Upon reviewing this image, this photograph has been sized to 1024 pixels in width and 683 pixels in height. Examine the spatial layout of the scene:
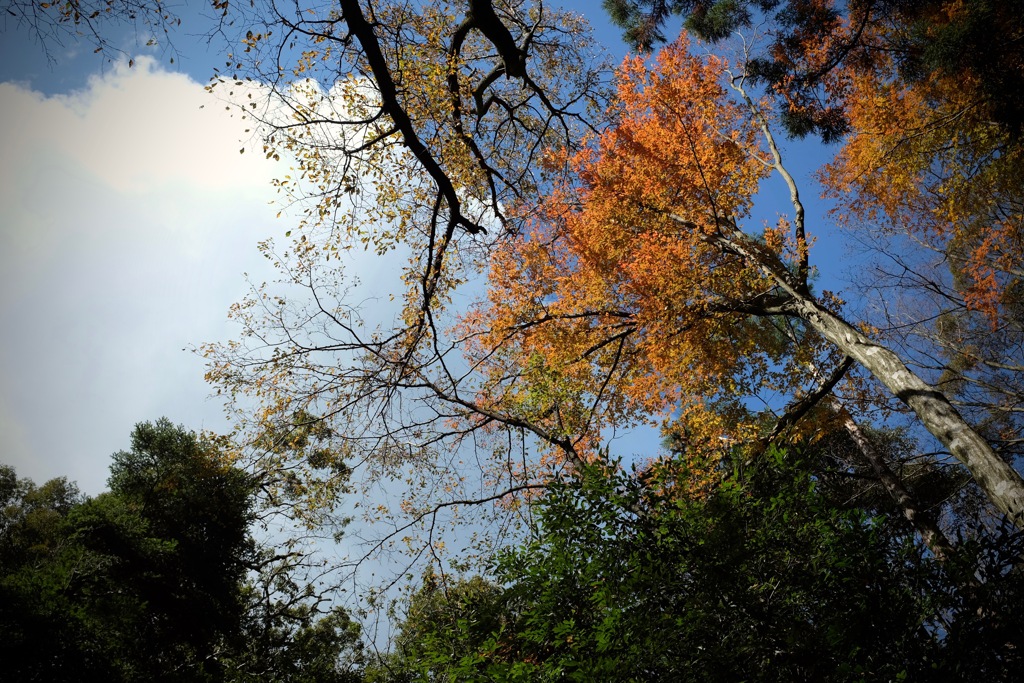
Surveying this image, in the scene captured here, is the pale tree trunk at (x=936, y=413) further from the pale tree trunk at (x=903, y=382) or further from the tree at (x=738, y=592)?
the tree at (x=738, y=592)

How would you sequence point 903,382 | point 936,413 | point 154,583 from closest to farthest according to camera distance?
point 936,413
point 903,382
point 154,583

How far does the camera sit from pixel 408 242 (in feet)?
23.7

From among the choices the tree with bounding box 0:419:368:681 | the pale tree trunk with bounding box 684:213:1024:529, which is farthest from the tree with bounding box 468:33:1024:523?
the tree with bounding box 0:419:368:681

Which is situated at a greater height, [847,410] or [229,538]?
[229,538]

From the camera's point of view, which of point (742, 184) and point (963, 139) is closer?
point (742, 184)

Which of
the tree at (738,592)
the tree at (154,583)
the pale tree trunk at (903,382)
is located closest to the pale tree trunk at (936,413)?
the pale tree trunk at (903,382)

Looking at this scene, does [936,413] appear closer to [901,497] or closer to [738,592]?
[901,497]

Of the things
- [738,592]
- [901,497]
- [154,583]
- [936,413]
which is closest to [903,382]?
[936,413]

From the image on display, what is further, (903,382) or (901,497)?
(901,497)

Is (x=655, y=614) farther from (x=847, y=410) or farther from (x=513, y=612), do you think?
(x=847, y=410)

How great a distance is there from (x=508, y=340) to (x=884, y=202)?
9.38m

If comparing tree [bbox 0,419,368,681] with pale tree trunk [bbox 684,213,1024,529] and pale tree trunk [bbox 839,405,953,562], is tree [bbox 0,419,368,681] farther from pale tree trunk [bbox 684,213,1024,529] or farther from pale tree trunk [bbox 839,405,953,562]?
pale tree trunk [bbox 839,405,953,562]

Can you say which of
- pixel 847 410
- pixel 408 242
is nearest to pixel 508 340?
pixel 408 242

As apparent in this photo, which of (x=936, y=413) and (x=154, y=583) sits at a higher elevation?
(x=154, y=583)
